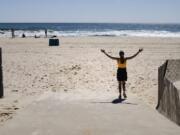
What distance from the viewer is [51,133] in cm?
664

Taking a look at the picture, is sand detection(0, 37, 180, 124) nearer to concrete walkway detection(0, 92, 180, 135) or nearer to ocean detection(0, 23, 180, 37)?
concrete walkway detection(0, 92, 180, 135)

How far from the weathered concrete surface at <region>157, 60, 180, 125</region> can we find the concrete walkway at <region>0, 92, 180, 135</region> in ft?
0.61

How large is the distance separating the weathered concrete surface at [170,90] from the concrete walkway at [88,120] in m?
0.19

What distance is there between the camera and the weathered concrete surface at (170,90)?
7.04m

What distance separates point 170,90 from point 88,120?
5.85 feet

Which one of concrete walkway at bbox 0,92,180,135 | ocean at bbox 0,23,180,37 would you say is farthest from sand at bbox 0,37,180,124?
ocean at bbox 0,23,180,37

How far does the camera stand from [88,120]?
756 cm

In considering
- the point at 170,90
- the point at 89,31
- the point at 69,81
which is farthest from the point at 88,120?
the point at 89,31

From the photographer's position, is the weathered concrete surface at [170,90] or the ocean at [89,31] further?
the ocean at [89,31]

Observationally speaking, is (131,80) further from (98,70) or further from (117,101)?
(117,101)

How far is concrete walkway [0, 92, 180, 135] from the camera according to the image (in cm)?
Answer: 675

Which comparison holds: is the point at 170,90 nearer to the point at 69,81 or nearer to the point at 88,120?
the point at 88,120

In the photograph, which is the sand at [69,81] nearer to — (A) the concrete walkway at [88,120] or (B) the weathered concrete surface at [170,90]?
(A) the concrete walkway at [88,120]

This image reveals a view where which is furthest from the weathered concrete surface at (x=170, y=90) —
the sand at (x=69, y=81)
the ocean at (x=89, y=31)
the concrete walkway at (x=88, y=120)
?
the ocean at (x=89, y=31)
